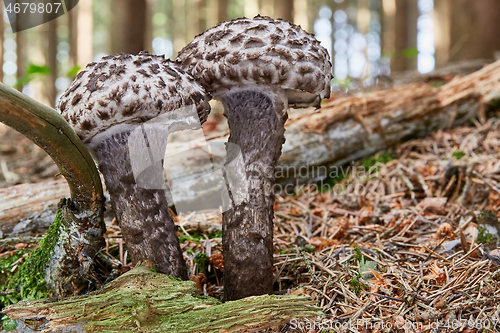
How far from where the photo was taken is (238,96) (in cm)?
242

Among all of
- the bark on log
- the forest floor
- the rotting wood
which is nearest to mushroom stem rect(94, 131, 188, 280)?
the forest floor

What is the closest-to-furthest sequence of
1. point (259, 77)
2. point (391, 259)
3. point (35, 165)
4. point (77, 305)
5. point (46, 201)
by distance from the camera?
point (77, 305)
point (259, 77)
point (391, 259)
point (46, 201)
point (35, 165)

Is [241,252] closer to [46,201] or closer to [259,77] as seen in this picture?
[259,77]

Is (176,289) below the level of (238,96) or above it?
below

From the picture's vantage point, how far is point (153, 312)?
182 cm

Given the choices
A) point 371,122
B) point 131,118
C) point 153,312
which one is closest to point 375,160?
point 371,122

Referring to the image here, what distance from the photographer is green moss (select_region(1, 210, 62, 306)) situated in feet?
7.45

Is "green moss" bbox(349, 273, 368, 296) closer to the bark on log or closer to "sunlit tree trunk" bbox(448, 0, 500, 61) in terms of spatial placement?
the bark on log

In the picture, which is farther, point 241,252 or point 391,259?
point 391,259

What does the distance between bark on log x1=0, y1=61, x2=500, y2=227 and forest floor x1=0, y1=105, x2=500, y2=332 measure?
0.18 meters

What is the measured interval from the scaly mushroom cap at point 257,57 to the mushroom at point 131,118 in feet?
0.58

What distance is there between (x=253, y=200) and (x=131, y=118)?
926 millimetres

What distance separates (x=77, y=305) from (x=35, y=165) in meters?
4.55

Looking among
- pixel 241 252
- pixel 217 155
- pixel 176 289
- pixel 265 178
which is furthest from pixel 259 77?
pixel 217 155
